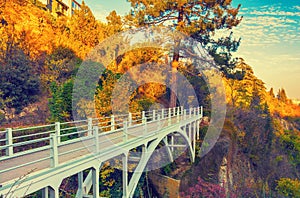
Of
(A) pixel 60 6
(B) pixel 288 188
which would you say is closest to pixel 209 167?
(B) pixel 288 188

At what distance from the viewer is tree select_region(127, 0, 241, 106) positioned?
1443 centimetres

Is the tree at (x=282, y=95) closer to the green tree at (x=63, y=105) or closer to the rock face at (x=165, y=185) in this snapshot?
the rock face at (x=165, y=185)

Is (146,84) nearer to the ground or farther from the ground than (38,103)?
farther from the ground

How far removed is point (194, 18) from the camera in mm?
15125

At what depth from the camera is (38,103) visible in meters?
12.4

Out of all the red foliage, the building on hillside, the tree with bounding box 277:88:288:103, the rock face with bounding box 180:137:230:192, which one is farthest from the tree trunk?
the tree with bounding box 277:88:288:103

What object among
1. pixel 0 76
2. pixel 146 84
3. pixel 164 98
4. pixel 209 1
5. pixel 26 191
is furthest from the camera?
pixel 164 98

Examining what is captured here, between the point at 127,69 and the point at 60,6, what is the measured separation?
13.6 metres

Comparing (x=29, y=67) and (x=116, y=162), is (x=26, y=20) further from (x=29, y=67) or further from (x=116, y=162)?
(x=116, y=162)

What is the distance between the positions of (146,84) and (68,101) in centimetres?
828

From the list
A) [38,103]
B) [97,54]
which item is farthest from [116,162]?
[97,54]

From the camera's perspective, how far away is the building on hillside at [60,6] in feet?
76.5

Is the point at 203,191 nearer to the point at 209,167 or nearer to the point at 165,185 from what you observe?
the point at 165,185

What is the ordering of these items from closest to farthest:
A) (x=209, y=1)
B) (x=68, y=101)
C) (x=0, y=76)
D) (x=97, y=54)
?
(x=68, y=101) < (x=0, y=76) < (x=209, y=1) < (x=97, y=54)
